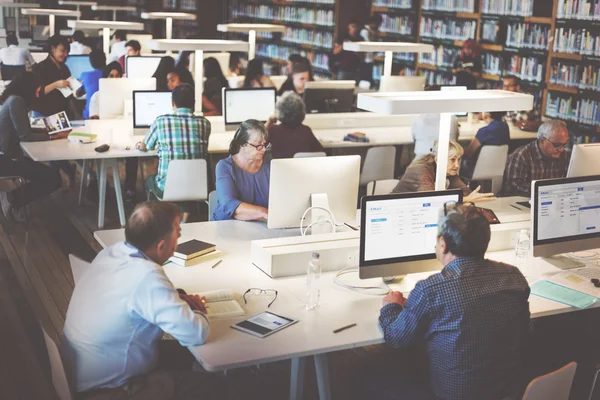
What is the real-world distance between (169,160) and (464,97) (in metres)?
2.56

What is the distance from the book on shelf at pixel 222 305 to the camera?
9.66ft

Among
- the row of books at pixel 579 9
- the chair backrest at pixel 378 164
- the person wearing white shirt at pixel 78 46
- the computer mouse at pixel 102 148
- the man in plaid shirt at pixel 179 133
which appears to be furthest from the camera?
the person wearing white shirt at pixel 78 46

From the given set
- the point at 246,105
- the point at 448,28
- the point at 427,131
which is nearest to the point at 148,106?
the point at 246,105

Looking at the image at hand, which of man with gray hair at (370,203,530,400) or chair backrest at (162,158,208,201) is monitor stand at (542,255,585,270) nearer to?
man with gray hair at (370,203,530,400)

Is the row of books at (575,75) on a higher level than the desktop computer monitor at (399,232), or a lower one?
higher

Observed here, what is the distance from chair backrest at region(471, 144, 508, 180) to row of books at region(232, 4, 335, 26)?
230 inches

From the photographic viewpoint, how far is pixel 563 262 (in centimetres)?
377

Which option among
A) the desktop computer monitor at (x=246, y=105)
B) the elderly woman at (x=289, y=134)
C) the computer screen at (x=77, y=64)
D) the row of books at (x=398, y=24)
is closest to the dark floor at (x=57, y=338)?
the elderly woman at (x=289, y=134)

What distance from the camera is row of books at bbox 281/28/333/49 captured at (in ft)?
39.4

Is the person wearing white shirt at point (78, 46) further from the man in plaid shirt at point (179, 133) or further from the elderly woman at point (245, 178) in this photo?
the elderly woman at point (245, 178)

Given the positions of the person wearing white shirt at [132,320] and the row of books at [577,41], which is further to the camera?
the row of books at [577,41]

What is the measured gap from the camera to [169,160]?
17.7ft

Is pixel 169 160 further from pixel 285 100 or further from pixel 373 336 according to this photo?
pixel 373 336

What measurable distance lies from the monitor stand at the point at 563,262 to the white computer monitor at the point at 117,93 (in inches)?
172
